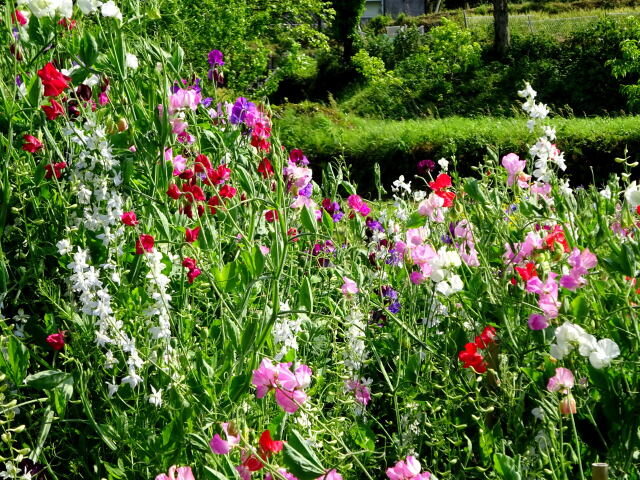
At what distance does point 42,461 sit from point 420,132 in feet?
36.8

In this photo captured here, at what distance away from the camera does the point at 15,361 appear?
158cm

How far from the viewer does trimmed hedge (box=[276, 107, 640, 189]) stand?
35.9 feet

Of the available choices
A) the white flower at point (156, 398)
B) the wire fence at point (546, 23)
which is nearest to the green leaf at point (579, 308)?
the white flower at point (156, 398)

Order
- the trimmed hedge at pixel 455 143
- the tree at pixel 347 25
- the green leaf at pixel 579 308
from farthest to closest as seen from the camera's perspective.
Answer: the tree at pixel 347 25 < the trimmed hedge at pixel 455 143 < the green leaf at pixel 579 308

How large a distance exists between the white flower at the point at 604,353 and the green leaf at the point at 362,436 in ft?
1.97

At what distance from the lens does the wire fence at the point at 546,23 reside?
21.7 m

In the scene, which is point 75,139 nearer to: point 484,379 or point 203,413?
point 203,413

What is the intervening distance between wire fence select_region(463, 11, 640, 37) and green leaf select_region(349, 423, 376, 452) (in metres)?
21.0

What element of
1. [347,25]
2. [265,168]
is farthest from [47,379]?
[347,25]

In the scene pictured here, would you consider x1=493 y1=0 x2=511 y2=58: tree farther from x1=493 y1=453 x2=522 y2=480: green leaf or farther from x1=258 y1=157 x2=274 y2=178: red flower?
x1=493 y1=453 x2=522 y2=480: green leaf

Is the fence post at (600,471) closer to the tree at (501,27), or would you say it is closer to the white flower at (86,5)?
the white flower at (86,5)

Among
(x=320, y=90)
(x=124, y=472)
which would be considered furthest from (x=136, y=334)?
(x=320, y=90)

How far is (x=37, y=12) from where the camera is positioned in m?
1.68

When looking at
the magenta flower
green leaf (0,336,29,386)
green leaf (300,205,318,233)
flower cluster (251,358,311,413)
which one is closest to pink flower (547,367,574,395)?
flower cluster (251,358,311,413)
